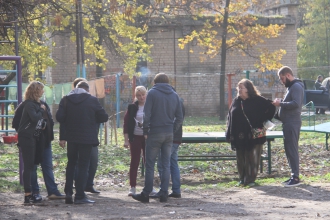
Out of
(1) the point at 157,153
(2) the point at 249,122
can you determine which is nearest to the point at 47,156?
(1) the point at 157,153

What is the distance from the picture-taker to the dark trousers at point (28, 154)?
31.9 feet

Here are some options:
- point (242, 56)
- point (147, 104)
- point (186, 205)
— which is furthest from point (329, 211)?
point (242, 56)

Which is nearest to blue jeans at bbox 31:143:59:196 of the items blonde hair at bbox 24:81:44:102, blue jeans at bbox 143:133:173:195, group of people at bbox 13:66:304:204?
group of people at bbox 13:66:304:204

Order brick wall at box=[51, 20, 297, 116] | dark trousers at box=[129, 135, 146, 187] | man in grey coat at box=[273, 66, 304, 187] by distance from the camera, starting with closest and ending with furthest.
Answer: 1. dark trousers at box=[129, 135, 146, 187]
2. man in grey coat at box=[273, 66, 304, 187]
3. brick wall at box=[51, 20, 297, 116]

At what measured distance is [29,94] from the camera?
9781mm

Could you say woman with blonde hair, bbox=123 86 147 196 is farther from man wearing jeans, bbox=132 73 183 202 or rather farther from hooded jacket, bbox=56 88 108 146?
hooded jacket, bbox=56 88 108 146

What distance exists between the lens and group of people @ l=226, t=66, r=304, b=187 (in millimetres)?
10969

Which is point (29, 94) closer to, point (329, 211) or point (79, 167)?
point (79, 167)

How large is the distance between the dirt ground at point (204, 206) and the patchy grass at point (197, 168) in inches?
31.7

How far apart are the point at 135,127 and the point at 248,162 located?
200cm

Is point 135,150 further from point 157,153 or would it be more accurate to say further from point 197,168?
point 197,168

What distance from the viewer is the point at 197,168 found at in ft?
46.6

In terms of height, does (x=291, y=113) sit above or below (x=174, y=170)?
above

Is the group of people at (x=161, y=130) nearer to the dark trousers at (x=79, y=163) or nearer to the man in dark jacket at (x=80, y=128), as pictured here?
the man in dark jacket at (x=80, y=128)
